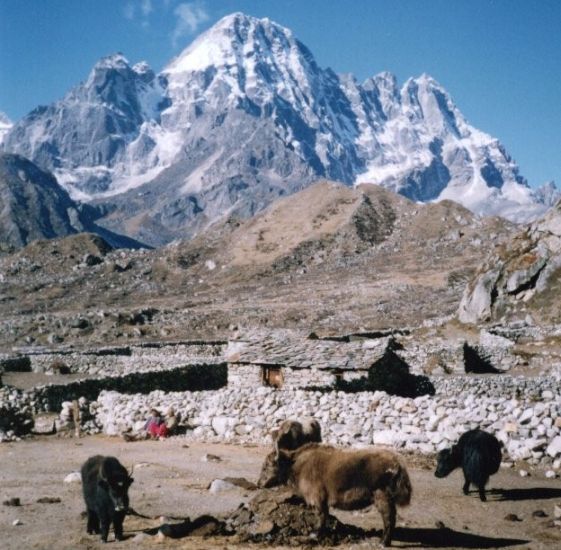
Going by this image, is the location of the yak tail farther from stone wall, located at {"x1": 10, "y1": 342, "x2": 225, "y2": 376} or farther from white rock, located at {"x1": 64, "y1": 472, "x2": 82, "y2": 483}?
stone wall, located at {"x1": 10, "y1": 342, "x2": 225, "y2": 376}

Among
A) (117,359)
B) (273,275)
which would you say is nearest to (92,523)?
(117,359)

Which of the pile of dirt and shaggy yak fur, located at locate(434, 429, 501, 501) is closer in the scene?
the pile of dirt

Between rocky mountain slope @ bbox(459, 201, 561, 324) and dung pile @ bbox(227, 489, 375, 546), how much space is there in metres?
46.6

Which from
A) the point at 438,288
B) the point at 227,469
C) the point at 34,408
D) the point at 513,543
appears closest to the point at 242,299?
the point at 438,288

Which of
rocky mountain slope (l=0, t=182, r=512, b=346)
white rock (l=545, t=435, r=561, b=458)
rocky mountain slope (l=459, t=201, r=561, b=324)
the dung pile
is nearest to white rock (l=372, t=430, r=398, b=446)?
white rock (l=545, t=435, r=561, b=458)

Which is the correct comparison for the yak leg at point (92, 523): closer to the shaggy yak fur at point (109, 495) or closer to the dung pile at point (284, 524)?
the shaggy yak fur at point (109, 495)

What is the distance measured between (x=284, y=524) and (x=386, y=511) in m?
1.74

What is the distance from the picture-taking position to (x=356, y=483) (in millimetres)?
9586

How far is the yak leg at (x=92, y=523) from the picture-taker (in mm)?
10727

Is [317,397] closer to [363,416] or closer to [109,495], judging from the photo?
[363,416]

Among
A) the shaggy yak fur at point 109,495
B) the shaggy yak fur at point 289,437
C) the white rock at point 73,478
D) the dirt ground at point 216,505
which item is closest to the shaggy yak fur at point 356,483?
the dirt ground at point 216,505

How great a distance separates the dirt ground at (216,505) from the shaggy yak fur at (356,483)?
0.65 m

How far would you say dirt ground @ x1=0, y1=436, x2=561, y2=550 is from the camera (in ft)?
33.0

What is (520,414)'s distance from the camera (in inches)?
647
